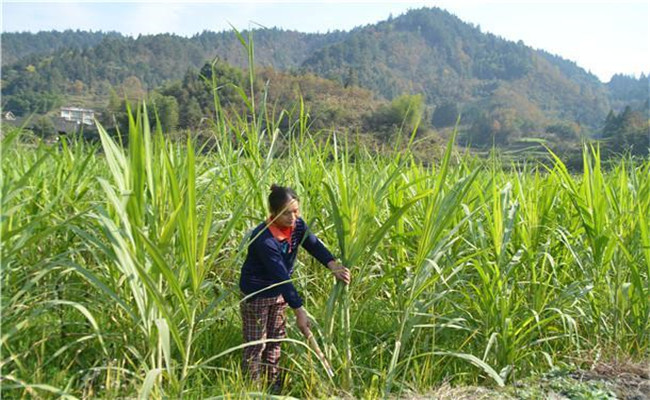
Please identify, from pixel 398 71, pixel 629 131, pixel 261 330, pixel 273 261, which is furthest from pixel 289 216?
pixel 398 71

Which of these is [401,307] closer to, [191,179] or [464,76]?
[191,179]

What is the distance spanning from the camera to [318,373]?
2318 mm

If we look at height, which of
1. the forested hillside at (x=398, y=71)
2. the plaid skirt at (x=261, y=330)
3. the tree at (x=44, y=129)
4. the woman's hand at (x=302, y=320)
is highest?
the forested hillside at (x=398, y=71)

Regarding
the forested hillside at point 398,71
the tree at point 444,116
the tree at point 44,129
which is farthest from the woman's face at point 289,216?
the tree at point 444,116

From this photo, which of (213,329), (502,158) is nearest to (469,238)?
(502,158)

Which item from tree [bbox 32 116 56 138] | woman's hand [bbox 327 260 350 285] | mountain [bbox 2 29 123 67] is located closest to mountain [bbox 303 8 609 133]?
mountain [bbox 2 29 123 67]

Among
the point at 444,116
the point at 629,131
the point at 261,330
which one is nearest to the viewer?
the point at 261,330

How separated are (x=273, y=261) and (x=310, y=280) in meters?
0.34

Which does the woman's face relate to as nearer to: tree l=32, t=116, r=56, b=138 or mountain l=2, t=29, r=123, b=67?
tree l=32, t=116, r=56, b=138

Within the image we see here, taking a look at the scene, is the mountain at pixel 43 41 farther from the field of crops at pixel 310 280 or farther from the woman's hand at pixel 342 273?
the woman's hand at pixel 342 273

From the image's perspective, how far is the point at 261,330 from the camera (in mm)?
2508

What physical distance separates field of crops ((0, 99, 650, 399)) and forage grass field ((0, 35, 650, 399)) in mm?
11

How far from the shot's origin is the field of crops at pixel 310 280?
181 cm

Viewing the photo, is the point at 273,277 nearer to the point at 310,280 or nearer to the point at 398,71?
the point at 310,280
